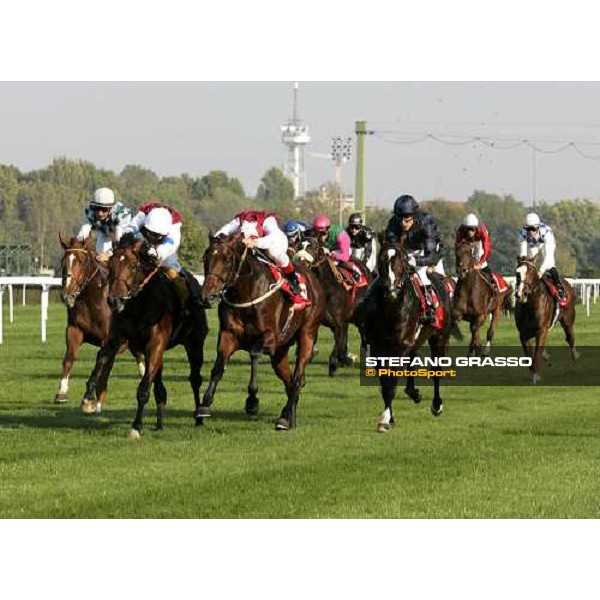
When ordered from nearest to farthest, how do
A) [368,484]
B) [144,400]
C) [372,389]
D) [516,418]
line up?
[368,484]
[144,400]
[516,418]
[372,389]

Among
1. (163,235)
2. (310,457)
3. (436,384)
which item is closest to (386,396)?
(436,384)

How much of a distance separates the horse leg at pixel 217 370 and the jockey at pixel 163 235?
0.42m

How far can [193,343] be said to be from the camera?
15734mm

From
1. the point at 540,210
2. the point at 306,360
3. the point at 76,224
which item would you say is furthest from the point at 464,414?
the point at 540,210

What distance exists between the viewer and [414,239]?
16000mm

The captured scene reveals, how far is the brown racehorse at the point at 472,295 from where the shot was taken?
25.5 meters

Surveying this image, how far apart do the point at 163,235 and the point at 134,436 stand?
2.01 metres

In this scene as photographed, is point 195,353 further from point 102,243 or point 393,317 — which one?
point 102,243

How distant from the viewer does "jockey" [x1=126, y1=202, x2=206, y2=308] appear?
14766mm

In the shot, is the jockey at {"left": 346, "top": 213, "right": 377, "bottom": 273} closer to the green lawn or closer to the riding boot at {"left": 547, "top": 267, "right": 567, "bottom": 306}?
the riding boot at {"left": 547, "top": 267, "right": 567, "bottom": 306}

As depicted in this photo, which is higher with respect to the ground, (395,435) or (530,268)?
(530,268)

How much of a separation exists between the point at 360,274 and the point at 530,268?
8.29ft

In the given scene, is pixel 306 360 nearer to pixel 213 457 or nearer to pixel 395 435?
pixel 395 435

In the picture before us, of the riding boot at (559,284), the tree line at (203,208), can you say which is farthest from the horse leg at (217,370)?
the tree line at (203,208)
